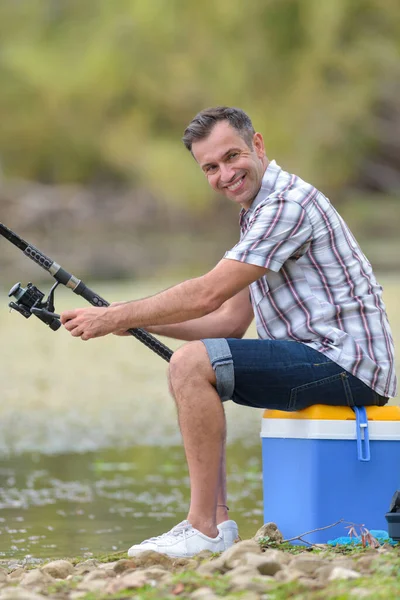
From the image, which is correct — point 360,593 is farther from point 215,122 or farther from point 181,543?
point 215,122

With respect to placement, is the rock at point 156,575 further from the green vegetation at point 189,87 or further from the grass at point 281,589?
the green vegetation at point 189,87

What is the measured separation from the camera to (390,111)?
33.2 meters

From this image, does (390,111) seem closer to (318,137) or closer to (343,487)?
(318,137)

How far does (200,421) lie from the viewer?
2693 mm

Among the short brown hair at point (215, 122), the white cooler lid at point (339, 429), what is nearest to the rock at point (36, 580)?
the white cooler lid at point (339, 429)

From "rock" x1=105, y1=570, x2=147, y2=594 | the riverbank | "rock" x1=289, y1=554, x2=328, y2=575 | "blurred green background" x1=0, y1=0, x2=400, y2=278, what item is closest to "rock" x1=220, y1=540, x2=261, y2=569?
the riverbank

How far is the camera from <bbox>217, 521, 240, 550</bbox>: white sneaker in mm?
2809

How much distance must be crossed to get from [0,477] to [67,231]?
79.4 ft

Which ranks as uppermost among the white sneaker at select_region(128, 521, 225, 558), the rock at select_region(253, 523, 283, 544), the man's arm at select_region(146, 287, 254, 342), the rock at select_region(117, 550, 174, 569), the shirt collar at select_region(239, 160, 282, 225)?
the shirt collar at select_region(239, 160, 282, 225)

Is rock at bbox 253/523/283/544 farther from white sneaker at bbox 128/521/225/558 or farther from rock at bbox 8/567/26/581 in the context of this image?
rock at bbox 8/567/26/581

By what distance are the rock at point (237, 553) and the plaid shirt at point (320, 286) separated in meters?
0.51

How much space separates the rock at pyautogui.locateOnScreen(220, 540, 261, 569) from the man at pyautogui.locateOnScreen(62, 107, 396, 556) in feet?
0.75

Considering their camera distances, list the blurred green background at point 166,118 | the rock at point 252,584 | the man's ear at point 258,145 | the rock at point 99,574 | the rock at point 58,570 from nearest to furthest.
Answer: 1. the rock at point 252,584
2. the rock at point 99,574
3. the rock at point 58,570
4. the man's ear at point 258,145
5. the blurred green background at point 166,118

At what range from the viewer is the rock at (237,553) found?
92.7 inches
